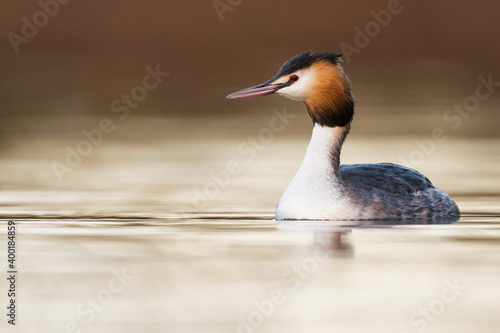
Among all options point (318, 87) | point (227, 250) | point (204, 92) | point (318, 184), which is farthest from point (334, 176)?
point (204, 92)

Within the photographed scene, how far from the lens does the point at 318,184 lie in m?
10.7

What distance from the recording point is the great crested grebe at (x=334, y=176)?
34.8 feet

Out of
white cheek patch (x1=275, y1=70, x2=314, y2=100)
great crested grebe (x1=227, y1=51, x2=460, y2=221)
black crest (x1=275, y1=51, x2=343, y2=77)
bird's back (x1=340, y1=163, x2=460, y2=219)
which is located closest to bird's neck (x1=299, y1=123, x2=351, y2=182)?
great crested grebe (x1=227, y1=51, x2=460, y2=221)

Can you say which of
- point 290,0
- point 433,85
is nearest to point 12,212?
point 433,85

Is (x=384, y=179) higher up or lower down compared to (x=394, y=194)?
higher up

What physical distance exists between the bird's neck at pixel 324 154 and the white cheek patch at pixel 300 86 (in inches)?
12.3

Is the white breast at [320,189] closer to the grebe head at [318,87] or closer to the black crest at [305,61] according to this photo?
the grebe head at [318,87]

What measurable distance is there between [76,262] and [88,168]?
5385 mm

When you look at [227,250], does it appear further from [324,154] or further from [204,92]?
[204,92]

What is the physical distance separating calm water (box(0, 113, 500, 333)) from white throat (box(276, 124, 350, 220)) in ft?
0.84

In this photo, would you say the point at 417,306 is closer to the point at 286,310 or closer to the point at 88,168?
the point at 286,310

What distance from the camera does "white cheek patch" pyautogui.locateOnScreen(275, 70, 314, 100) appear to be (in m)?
10.9

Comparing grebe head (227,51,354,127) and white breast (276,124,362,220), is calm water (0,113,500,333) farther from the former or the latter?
grebe head (227,51,354,127)

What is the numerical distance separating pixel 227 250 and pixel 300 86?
2.54 metres
